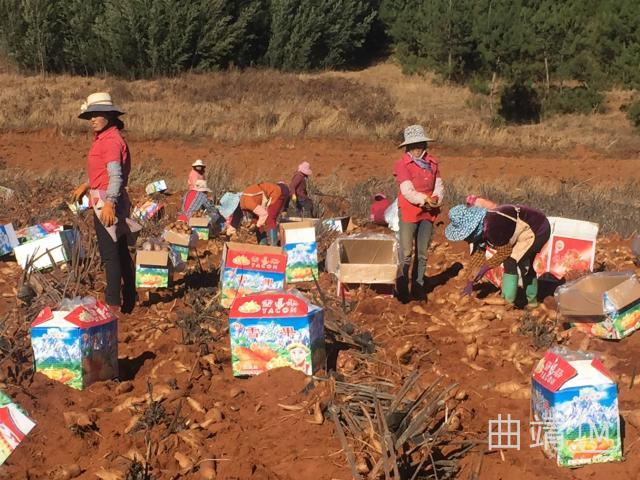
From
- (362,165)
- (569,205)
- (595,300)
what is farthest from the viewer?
(362,165)

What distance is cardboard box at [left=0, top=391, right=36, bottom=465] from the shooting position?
3646mm

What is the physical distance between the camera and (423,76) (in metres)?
32.0

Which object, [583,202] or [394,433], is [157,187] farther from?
[394,433]

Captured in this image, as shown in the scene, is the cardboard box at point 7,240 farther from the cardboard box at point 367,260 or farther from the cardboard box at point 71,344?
the cardboard box at point 71,344

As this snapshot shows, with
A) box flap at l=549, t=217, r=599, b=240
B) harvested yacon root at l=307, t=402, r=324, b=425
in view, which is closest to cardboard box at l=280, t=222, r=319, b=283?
box flap at l=549, t=217, r=599, b=240

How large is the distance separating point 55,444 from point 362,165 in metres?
14.8

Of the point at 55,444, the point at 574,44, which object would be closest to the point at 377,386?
the point at 55,444

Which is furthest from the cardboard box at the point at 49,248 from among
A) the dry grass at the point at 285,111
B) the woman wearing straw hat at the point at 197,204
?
the dry grass at the point at 285,111

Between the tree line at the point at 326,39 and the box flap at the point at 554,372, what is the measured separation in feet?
74.9

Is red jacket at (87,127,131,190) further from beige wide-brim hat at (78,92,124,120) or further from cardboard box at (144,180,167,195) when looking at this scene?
cardboard box at (144,180,167,195)

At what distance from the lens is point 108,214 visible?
559 cm

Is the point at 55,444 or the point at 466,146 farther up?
the point at 55,444

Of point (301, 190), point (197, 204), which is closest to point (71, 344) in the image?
point (197, 204)

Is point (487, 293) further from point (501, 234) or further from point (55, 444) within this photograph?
point (55, 444)
